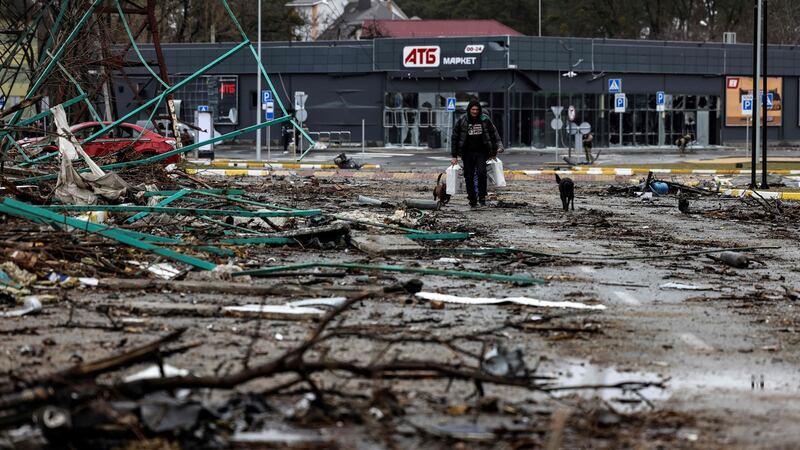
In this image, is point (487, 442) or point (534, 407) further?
point (534, 407)

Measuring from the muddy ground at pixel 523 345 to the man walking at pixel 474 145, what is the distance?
6496mm

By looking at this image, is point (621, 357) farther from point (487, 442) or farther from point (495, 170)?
point (495, 170)

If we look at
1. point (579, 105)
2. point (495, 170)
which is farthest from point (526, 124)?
point (495, 170)

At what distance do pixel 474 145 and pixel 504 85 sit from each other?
4778 cm

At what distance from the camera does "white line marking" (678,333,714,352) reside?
7.76m

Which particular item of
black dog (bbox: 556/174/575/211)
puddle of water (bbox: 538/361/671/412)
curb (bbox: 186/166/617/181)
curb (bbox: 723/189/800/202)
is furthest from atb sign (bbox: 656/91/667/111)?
puddle of water (bbox: 538/361/671/412)

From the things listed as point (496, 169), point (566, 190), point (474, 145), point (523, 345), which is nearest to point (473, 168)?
point (474, 145)

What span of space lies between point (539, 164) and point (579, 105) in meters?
23.9

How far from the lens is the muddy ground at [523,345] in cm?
551

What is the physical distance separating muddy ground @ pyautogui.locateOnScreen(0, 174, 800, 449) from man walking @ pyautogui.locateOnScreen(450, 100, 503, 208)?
21.3 feet

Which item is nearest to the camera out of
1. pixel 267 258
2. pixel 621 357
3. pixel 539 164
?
pixel 621 357

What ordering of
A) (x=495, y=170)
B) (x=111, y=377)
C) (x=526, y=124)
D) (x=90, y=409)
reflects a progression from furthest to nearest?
(x=526, y=124)
(x=495, y=170)
(x=111, y=377)
(x=90, y=409)

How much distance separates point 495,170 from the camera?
21.9 m

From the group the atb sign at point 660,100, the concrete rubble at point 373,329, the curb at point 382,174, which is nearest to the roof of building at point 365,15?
the atb sign at point 660,100
